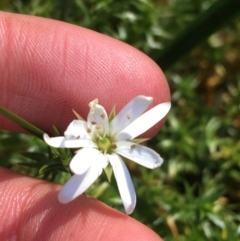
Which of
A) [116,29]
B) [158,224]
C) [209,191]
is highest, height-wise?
[116,29]

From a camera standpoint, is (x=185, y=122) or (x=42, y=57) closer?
(x=42, y=57)

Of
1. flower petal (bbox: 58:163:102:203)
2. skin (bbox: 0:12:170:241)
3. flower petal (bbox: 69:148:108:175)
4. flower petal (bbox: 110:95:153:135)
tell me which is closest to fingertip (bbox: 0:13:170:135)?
skin (bbox: 0:12:170:241)

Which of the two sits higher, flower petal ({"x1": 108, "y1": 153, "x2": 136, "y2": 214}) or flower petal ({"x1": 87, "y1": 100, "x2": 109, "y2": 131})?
flower petal ({"x1": 87, "y1": 100, "x2": 109, "y2": 131})

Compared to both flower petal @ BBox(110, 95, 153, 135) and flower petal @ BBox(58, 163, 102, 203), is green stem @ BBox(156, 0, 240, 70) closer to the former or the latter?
flower petal @ BBox(110, 95, 153, 135)

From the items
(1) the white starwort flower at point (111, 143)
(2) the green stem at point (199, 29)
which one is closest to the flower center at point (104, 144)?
(1) the white starwort flower at point (111, 143)

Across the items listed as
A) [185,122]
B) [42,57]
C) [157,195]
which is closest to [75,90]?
[42,57]

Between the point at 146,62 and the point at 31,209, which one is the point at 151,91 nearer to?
the point at 146,62

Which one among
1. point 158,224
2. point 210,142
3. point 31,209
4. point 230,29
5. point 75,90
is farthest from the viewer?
point 230,29

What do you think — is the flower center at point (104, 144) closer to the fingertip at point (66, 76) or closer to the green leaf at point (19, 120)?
the green leaf at point (19, 120)
